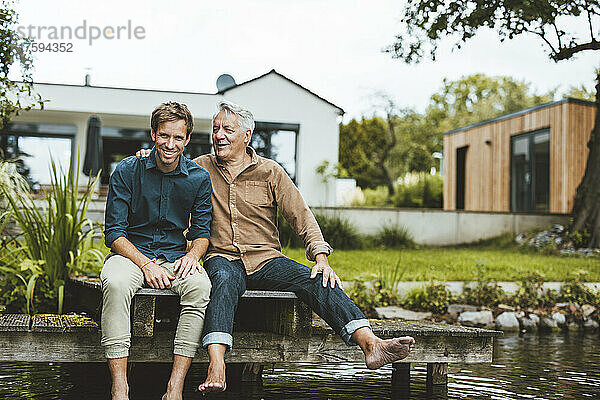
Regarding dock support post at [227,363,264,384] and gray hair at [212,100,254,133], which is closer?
gray hair at [212,100,254,133]

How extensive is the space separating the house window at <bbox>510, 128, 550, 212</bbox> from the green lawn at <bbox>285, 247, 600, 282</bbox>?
14.2 ft

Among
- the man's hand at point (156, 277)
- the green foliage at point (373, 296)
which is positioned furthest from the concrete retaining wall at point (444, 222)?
the man's hand at point (156, 277)

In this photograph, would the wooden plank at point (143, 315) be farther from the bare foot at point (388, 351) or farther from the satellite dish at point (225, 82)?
the satellite dish at point (225, 82)

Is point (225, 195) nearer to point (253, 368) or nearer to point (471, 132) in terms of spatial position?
point (253, 368)

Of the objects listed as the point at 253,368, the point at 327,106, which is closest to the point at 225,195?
the point at 253,368

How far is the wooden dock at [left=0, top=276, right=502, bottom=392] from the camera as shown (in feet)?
10.1

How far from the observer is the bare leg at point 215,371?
2.79 metres

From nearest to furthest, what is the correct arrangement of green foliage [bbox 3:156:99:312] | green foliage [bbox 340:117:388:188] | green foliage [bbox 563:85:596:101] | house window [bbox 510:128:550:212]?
green foliage [bbox 3:156:99:312] → house window [bbox 510:128:550:212] → green foliage [bbox 340:117:388:188] → green foliage [bbox 563:85:596:101]

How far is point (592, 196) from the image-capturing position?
12594 millimetres

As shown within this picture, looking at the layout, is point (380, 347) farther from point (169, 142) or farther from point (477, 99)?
point (477, 99)

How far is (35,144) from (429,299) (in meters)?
14.0

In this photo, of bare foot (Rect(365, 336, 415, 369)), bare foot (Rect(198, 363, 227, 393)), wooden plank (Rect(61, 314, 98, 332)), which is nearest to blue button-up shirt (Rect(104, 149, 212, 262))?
wooden plank (Rect(61, 314, 98, 332))

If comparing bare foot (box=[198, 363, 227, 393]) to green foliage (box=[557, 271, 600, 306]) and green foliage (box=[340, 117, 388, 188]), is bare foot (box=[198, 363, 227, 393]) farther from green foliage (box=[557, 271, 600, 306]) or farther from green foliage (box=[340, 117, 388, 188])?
green foliage (box=[340, 117, 388, 188])

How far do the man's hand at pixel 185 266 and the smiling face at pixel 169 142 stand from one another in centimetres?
43
